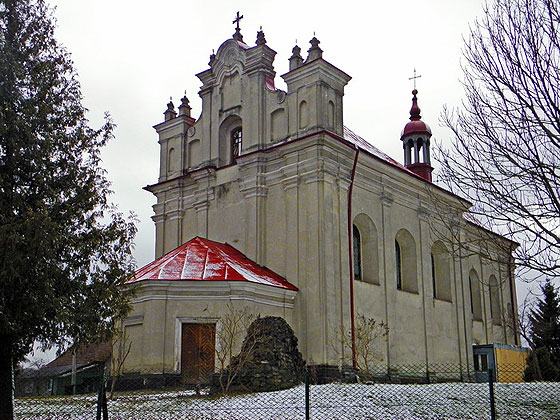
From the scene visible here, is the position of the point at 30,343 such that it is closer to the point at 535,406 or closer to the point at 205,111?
the point at 535,406

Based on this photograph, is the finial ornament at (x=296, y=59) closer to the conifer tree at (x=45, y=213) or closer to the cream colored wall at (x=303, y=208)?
the cream colored wall at (x=303, y=208)

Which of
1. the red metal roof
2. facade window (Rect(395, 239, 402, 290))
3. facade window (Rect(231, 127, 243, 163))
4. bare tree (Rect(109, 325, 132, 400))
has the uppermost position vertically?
facade window (Rect(231, 127, 243, 163))

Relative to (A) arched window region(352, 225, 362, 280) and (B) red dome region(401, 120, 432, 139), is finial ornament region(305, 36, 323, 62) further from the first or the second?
(B) red dome region(401, 120, 432, 139)

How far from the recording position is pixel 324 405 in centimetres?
1416

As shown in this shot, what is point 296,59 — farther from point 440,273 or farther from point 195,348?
point 440,273

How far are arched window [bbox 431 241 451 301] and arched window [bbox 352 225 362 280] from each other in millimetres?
5707

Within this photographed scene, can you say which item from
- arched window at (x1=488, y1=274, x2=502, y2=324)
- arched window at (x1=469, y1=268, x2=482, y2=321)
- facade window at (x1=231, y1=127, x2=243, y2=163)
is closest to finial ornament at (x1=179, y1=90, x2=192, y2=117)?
facade window at (x1=231, y1=127, x2=243, y2=163)

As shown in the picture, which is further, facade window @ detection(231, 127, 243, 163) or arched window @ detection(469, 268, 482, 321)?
arched window @ detection(469, 268, 482, 321)

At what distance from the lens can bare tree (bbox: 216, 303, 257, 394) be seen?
765 inches

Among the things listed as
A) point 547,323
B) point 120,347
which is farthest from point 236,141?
point 547,323

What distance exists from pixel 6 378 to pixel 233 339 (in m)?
8.44

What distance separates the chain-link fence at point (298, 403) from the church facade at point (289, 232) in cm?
210

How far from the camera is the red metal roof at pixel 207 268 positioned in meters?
21.7

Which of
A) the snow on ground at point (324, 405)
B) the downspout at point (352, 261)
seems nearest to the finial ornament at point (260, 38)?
the downspout at point (352, 261)
